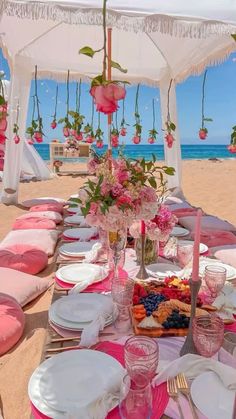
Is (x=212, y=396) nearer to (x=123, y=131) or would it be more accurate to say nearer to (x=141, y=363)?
(x=141, y=363)

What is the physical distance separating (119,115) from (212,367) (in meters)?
8.33

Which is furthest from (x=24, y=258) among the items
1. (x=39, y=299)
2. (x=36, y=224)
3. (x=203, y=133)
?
(x=203, y=133)

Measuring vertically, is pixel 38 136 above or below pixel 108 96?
above

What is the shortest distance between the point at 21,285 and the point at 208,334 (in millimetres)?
1854

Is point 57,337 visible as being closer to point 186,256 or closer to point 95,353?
point 95,353

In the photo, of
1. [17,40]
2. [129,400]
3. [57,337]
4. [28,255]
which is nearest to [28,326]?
[28,255]

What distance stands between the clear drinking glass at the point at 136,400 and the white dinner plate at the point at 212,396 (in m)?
0.14

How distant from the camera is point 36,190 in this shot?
30.1 ft

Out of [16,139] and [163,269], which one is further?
[16,139]

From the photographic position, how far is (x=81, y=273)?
212 cm

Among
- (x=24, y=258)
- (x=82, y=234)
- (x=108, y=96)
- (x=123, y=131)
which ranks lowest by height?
(x=24, y=258)

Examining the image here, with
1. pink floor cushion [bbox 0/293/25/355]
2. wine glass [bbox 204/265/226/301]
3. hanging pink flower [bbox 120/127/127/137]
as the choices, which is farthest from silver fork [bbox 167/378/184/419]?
hanging pink flower [bbox 120/127/127/137]

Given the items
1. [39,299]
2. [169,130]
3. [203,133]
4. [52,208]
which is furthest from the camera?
[169,130]

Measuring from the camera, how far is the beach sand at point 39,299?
76.9 inches
